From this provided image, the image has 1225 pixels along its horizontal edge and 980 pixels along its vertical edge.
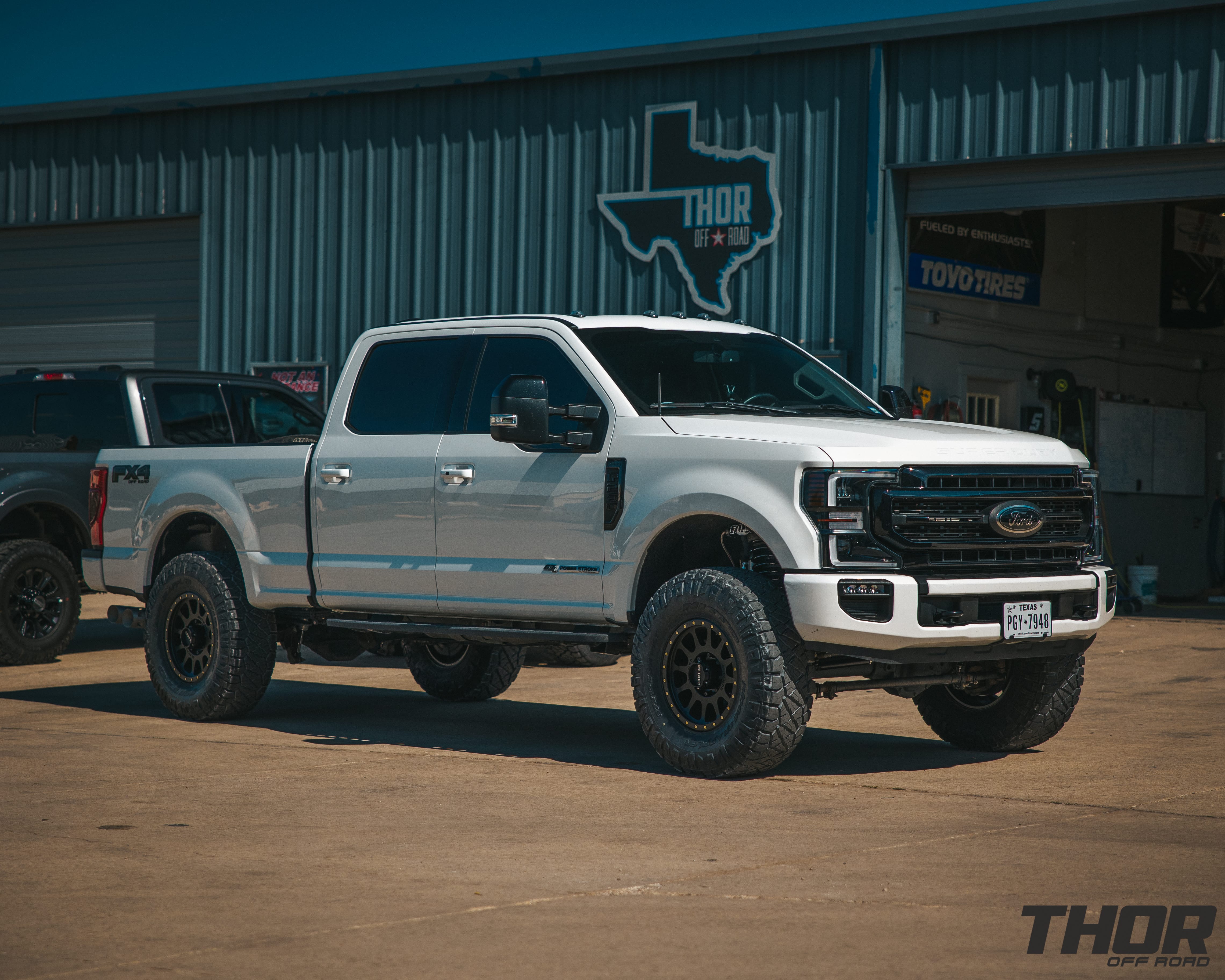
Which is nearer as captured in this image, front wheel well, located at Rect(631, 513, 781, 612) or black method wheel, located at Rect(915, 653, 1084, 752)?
front wheel well, located at Rect(631, 513, 781, 612)

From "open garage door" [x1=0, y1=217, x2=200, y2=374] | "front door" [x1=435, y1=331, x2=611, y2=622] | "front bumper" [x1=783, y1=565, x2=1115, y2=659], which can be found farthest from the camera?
"open garage door" [x1=0, y1=217, x2=200, y2=374]

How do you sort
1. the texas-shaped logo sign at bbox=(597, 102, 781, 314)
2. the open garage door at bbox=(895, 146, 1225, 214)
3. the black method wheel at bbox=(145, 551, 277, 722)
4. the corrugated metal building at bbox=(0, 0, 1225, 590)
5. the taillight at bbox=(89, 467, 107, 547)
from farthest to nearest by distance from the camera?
the texas-shaped logo sign at bbox=(597, 102, 781, 314) < the corrugated metal building at bbox=(0, 0, 1225, 590) < the open garage door at bbox=(895, 146, 1225, 214) < the taillight at bbox=(89, 467, 107, 547) < the black method wheel at bbox=(145, 551, 277, 722)

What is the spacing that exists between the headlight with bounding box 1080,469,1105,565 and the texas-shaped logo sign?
370 inches

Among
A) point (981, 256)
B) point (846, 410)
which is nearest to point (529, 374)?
point (846, 410)

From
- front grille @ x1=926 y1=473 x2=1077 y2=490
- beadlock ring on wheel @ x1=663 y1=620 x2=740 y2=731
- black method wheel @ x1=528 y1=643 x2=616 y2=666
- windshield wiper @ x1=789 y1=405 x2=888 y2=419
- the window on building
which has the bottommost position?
black method wheel @ x1=528 y1=643 x2=616 y2=666

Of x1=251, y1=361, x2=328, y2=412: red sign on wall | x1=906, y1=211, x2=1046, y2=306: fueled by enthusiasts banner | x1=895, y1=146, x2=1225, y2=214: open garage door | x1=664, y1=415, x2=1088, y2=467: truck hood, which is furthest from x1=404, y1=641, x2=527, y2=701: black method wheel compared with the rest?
x1=251, y1=361, x2=328, y2=412: red sign on wall

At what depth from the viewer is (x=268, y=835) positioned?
6066 millimetres

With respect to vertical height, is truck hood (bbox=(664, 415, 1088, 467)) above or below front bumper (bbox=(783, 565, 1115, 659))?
above

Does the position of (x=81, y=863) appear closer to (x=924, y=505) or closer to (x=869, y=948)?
(x=869, y=948)

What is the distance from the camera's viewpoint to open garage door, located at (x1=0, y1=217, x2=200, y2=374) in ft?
69.3

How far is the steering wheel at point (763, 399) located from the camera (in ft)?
27.0

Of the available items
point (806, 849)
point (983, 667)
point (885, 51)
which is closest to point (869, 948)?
point (806, 849)

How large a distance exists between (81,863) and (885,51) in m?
12.8

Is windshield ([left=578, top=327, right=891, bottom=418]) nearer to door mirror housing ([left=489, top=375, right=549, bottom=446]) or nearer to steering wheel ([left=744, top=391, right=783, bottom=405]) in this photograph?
steering wheel ([left=744, top=391, right=783, bottom=405])
